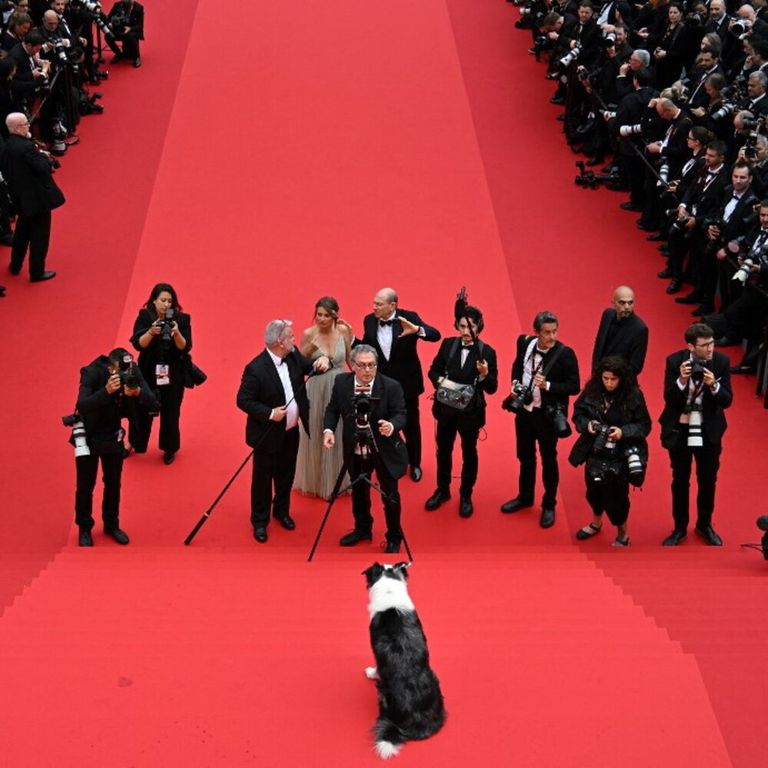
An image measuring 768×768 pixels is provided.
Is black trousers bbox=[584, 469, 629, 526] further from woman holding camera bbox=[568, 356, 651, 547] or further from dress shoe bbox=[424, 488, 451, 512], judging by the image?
dress shoe bbox=[424, 488, 451, 512]

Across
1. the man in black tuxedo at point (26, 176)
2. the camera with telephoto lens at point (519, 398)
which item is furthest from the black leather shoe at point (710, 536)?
the man in black tuxedo at point (26, 176)

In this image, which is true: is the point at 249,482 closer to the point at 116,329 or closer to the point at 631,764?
the point at 116,329

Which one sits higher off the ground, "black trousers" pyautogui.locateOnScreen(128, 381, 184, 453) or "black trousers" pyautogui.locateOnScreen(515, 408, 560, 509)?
"black trousers" pyautogui.locateOnScreen(515, 408, 560, 509)

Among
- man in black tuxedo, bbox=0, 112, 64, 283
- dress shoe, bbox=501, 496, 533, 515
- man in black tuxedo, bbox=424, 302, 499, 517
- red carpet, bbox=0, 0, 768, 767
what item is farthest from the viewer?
man in black tuxedo, bbox=0, 112, 64, 283

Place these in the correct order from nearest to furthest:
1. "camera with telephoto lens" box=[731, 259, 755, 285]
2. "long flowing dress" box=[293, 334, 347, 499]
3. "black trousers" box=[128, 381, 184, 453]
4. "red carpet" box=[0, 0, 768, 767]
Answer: "red carpet" box=[0, 0, 768, 767], "long flowing dress" box=[293, 334, 347, 499], "black trousers" box=[128, 381, 184, 453], "camera with telephoto lens" box=[731, 259, 755, 285]

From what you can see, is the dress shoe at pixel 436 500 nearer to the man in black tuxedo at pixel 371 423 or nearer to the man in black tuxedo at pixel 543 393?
the man in black tuxedo at pixel 543 393

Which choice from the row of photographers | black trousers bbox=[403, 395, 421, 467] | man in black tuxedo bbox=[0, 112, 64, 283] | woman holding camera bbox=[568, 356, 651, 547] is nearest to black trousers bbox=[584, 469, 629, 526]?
woman holding camera bbox=[568, 356, 651, 547]

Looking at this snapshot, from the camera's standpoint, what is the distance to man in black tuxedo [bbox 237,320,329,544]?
8.88 m

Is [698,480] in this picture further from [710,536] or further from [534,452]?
[534,452]

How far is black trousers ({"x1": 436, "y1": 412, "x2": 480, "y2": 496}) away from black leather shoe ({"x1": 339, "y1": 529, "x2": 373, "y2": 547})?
0.82 meters

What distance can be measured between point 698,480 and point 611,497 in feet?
2.11

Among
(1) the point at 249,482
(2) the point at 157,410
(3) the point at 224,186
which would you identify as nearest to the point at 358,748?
(2) the point at 157,410

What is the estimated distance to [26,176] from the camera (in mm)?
12453

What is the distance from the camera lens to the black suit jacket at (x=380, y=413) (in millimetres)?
8617
